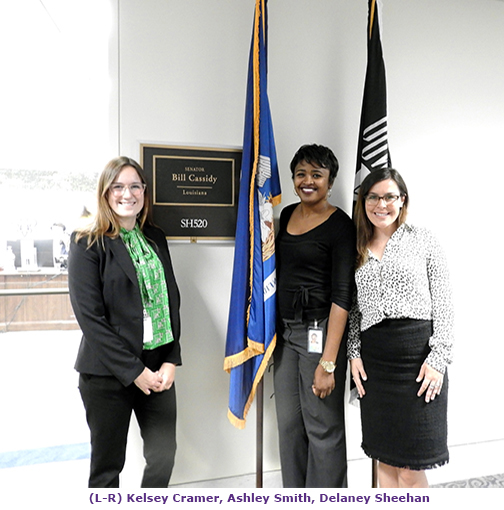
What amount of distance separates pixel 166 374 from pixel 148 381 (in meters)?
0.10

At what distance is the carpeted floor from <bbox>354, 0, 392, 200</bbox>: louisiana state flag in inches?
70.2

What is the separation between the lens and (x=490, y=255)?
2686 mm

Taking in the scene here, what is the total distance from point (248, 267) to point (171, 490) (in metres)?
1.11

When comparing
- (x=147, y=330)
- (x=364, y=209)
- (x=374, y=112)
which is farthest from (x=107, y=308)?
(x=374, y=112)

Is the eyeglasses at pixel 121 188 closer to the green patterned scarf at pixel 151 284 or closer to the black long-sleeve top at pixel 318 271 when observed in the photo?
the green patterned scarf at pixel 151 284

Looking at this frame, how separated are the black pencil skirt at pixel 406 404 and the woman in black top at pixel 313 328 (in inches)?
8.0

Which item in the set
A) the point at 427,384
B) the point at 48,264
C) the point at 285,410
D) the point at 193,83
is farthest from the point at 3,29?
the point at 427,384

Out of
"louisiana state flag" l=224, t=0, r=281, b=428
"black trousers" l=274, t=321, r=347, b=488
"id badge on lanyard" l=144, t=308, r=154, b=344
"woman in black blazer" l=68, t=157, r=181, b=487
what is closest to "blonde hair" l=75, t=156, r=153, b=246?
"woman in black blazer" l=68, t=157, r=181, b=487

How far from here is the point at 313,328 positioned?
1.94 m

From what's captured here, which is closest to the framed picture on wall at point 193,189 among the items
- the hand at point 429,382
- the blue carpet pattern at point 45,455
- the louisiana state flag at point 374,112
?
the louisiana state flag at point 374,112

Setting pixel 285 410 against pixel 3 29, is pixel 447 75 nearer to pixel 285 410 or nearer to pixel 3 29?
pixel 285 410

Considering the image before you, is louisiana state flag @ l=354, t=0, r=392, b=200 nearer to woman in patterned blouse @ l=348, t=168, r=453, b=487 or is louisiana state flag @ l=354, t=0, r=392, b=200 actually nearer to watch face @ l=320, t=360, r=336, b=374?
woman in patterned blouse @ l=348, t=168, r=453, b=487

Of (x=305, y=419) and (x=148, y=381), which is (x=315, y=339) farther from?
(x=148, y=381)

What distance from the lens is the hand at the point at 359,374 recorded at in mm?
1875
